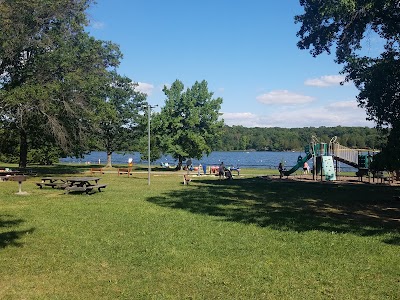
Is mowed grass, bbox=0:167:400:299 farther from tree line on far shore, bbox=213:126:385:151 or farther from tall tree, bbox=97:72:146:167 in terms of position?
tree line on far shore, bbox=213:126:385:151

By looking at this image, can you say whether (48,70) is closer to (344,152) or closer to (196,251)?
(196,251)

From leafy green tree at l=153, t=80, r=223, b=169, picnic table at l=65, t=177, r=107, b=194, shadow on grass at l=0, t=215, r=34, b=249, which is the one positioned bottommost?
shadow on grass at l=0, t=215, r=34, b=249

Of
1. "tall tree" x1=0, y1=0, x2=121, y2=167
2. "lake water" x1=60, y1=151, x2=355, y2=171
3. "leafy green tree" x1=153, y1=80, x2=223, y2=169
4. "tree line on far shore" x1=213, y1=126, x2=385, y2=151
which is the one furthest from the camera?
"tree line on far shore" x1=213, y1=126, x2=385, y2=151

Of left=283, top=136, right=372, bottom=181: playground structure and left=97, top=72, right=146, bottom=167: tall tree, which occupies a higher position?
left=97, top=72, right=146, bottom=167: tall tree

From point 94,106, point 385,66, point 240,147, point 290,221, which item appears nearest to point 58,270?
point 290,221

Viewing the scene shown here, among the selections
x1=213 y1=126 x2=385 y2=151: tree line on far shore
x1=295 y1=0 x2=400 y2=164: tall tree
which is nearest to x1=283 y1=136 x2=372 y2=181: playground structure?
x1=295 y1=0 x2=400 y2=164: tall tree

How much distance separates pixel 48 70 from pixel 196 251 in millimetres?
21832

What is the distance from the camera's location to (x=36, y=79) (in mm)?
26094

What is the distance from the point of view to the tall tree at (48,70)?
2391 centimetres

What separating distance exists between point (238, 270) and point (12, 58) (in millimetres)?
23215

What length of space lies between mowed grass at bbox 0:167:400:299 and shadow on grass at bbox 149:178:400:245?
6 cm

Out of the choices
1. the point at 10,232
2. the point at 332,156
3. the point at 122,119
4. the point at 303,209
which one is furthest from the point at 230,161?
the point at 10,232

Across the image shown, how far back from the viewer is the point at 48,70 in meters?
26.3

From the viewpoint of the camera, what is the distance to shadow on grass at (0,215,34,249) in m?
8.59
